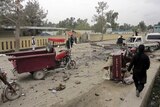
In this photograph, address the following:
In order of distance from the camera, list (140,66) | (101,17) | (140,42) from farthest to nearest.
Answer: (101,17)
(140,42)
(140,66)

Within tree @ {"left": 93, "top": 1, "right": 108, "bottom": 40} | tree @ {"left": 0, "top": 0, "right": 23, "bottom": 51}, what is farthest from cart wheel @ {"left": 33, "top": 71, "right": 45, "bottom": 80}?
tree @ {"left": 93, "top": 1, "right": 108, "bottom": 40}

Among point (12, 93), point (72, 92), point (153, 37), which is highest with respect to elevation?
point (153, 37)

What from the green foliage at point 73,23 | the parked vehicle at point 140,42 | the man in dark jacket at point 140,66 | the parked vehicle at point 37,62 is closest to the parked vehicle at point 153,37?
the parked vehicle at point 140,42

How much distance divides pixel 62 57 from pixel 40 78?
222 cm

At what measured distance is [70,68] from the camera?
15.4m

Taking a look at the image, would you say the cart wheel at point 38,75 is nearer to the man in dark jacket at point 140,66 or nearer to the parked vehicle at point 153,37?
the man in dark jacket at point 140,66

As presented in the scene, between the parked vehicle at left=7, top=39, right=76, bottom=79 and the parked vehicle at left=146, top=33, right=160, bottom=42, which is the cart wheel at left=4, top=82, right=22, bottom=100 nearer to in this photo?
the parked vehicle at left=7, top=39, right=76, bottom=79

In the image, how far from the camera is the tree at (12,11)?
27969 millimetres

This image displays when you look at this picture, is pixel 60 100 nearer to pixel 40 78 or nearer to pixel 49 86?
pixel 49 86

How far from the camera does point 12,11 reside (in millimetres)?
28406

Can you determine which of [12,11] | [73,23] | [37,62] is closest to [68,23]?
[73,23]

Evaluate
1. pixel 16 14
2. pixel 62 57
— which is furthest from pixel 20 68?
pixel 16 14

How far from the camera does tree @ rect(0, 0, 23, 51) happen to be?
27969 mm

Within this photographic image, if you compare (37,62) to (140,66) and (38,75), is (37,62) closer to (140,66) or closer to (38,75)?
A: (38,75)
